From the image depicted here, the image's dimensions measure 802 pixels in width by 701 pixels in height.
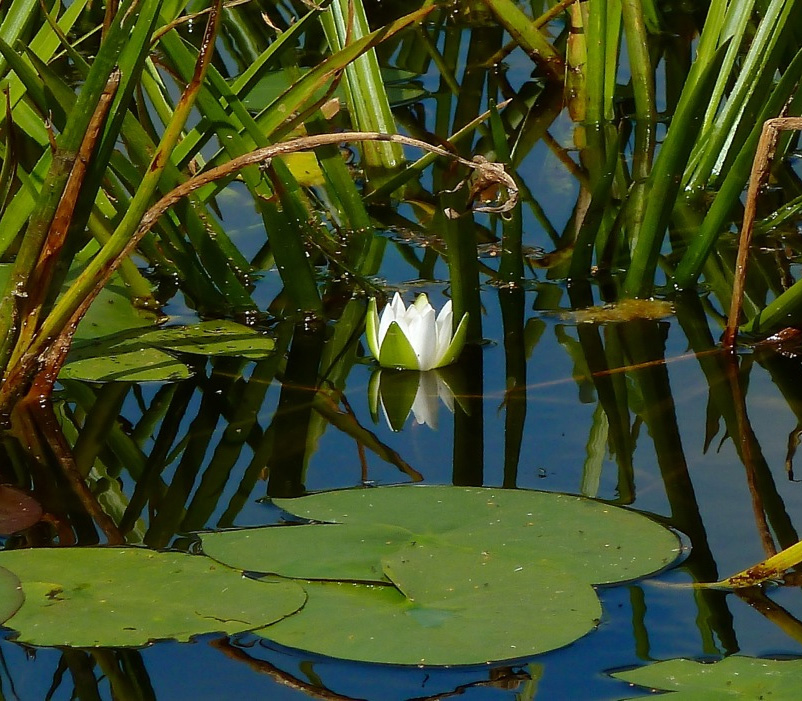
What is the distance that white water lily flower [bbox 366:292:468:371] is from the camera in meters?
1.91

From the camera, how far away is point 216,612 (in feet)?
3.97

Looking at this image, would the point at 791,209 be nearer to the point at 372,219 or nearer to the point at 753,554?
the point at 372,219

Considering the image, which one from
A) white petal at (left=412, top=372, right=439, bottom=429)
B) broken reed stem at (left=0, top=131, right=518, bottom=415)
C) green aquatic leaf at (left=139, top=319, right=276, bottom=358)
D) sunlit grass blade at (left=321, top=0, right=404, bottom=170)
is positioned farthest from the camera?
sunlit grass blade at (left=321, top=0, right=404, bottom=170)

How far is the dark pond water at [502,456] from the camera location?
1156mm

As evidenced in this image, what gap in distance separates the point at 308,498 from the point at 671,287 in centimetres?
109

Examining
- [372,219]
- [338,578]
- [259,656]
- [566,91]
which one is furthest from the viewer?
[566,91]

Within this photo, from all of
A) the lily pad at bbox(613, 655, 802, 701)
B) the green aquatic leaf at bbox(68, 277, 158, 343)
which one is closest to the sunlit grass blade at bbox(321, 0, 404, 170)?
the green aquatic leaf at bbox(68, 277, 158, 343)

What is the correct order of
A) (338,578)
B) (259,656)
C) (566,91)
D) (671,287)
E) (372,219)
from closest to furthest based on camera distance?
A: (259,656) → (338,578) → (671,287) → (372,219) → (566,91)

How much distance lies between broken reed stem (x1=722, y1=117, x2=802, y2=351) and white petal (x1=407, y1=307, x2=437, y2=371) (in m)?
0.53

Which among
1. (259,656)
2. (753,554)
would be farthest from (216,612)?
(753,554)

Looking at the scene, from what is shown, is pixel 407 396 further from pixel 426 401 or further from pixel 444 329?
pixel 444 329

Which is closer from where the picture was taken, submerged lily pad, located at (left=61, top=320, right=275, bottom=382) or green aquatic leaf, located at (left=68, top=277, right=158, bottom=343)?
submerged lily pad, located at (left=61, top=320, right=275, bottom=382)

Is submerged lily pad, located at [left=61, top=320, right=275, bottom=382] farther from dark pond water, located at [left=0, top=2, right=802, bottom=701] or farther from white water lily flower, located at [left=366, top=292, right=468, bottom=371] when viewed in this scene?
white water lily flower, located at [left=366, top=292, right=468, bottom=371]

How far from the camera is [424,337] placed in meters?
1.93
